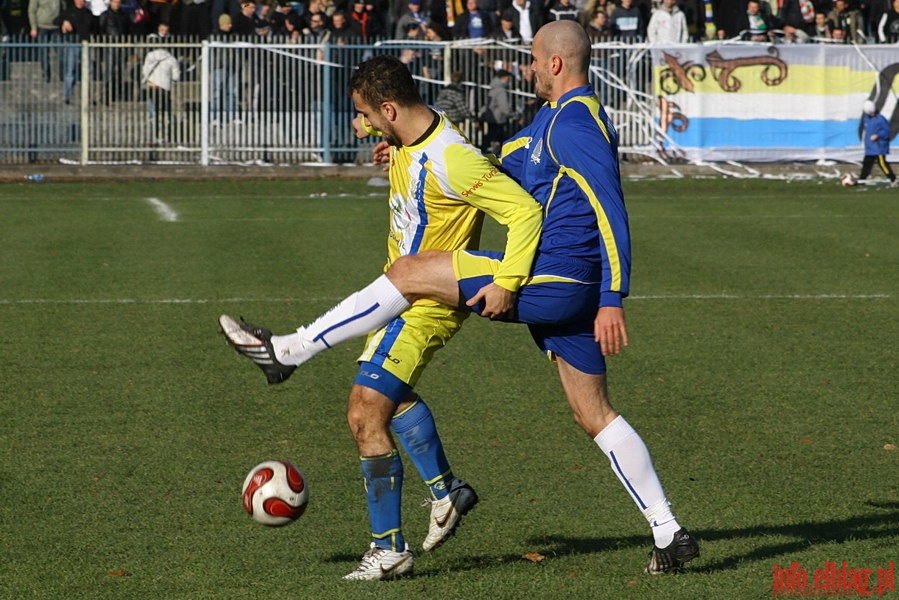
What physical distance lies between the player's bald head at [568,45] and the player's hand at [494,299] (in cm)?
88

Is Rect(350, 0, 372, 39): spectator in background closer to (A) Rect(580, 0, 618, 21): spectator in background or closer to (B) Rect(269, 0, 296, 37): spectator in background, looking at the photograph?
(B) Rect(269, 0, 296, 37): spectator in background

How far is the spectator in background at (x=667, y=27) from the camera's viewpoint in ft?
91.5

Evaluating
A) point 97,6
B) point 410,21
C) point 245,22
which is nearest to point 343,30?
point 410,21

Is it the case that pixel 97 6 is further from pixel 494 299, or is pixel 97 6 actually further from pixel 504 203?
pixel 494 299

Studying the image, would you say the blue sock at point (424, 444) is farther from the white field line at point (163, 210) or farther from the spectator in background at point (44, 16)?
the spectator in background at point (44, 16)

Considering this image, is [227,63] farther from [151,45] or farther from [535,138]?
[535,138]

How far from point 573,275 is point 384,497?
1.09m

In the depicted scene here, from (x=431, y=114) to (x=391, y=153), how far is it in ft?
1.02

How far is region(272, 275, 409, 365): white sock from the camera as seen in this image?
512 centimetres

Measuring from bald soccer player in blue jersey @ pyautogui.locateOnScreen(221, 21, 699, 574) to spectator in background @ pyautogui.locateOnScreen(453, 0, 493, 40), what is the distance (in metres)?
23.3

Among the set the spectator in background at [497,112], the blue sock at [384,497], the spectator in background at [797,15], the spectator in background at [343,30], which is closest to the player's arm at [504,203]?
the blue sock at [384,497]

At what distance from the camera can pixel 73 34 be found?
27375mm

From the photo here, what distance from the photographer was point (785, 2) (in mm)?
30016

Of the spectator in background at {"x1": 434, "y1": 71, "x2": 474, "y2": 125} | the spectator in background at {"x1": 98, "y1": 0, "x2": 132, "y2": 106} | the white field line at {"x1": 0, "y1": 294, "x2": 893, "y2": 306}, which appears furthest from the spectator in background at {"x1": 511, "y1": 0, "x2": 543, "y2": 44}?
the white field line at {"x1": 0, "y1": 294, "x2": 893, "y2": 306}
